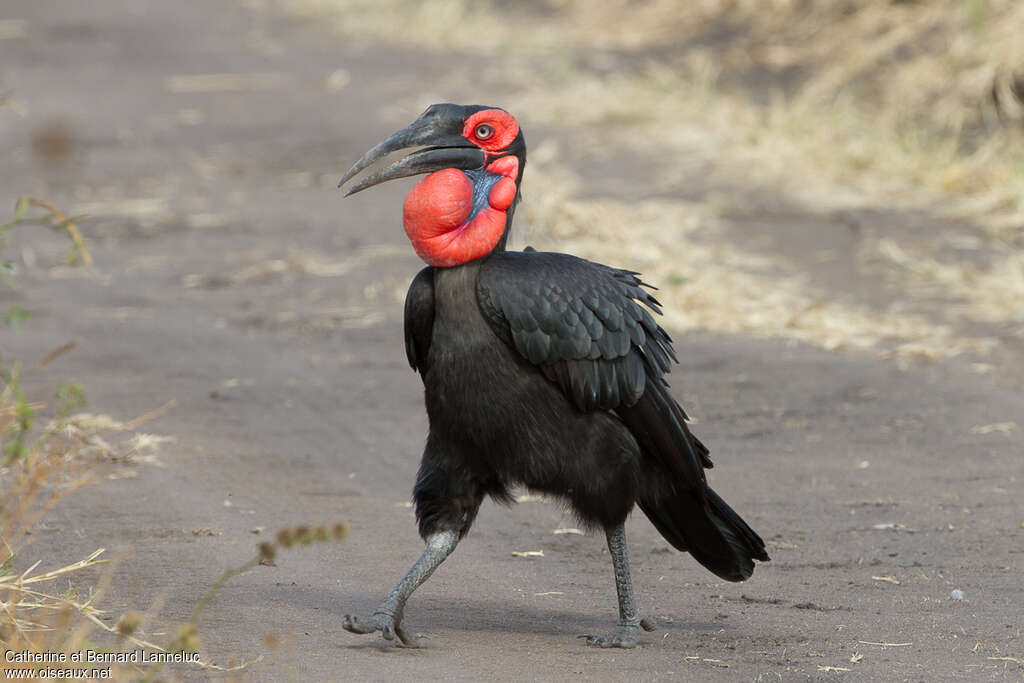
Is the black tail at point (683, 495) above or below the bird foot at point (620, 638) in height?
above

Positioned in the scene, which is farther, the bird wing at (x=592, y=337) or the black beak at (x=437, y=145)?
the black beak at (x=437, y=145)

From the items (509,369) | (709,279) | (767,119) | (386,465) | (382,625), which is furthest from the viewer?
(767,119)

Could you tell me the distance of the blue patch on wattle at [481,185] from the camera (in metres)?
4.20

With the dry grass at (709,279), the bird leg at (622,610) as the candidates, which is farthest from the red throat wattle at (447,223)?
the dry grass at (709,279)

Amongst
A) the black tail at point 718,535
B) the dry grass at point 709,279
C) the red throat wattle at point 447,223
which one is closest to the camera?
the red throat wattle at point 447,223

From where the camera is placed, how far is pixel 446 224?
4090 millimetres

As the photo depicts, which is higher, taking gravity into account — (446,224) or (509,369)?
(446,224)

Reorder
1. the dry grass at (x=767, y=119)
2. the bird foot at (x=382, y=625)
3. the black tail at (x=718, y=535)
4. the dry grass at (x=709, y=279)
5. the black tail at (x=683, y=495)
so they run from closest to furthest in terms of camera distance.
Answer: the bird foot at (x=382, y=625) < the black tail at (x=683, y=495) < the black tail at (x=718, y=535) < the dry grass at (x=709, y=279) < the dry grass at (x=767, y=119)

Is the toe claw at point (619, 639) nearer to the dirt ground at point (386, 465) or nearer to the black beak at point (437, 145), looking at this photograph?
the dirt ground at point (386, 465)

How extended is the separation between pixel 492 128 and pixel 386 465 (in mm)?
2221

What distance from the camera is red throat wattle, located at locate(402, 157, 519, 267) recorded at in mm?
4086

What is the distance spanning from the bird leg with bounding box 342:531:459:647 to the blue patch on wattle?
0.96m

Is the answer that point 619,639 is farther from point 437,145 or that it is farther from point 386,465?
point 386,465


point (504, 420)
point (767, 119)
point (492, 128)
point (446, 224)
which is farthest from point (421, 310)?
point (767, 119)
